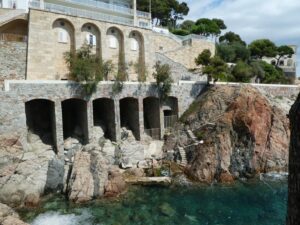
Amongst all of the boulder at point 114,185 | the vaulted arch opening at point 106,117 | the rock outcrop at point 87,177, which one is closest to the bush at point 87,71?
the vaulted arch opening at point 106,117

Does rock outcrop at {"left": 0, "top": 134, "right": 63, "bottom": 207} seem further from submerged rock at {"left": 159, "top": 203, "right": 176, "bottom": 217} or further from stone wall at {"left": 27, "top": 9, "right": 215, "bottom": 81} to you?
stone wall at {"left": 27, "top": 9, "right": 215, "bottom": 81}

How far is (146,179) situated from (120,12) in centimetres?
2182

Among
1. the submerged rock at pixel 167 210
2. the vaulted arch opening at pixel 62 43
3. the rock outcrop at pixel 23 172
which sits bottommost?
the submerged rock at pixel 167 210

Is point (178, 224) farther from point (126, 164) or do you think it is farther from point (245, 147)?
point (245, 147)

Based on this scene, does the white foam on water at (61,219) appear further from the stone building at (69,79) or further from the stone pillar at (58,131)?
the stone building at (69,79)

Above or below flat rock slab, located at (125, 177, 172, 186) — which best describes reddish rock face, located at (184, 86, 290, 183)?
above

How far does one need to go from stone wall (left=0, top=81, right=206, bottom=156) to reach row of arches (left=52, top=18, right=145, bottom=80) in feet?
8.43

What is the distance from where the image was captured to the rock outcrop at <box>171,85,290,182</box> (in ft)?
86.3

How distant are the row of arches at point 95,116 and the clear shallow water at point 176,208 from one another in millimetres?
7474

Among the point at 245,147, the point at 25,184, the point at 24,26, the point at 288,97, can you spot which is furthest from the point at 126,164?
the point at 288,97

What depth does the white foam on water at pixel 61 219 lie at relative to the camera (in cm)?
1756

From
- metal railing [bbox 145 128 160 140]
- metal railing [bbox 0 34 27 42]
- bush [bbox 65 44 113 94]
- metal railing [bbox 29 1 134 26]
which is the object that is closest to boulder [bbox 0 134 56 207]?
bush [bbox 65 44 113 94]

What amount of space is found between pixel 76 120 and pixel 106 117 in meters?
2.80

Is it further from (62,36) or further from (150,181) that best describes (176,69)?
(150,181)
